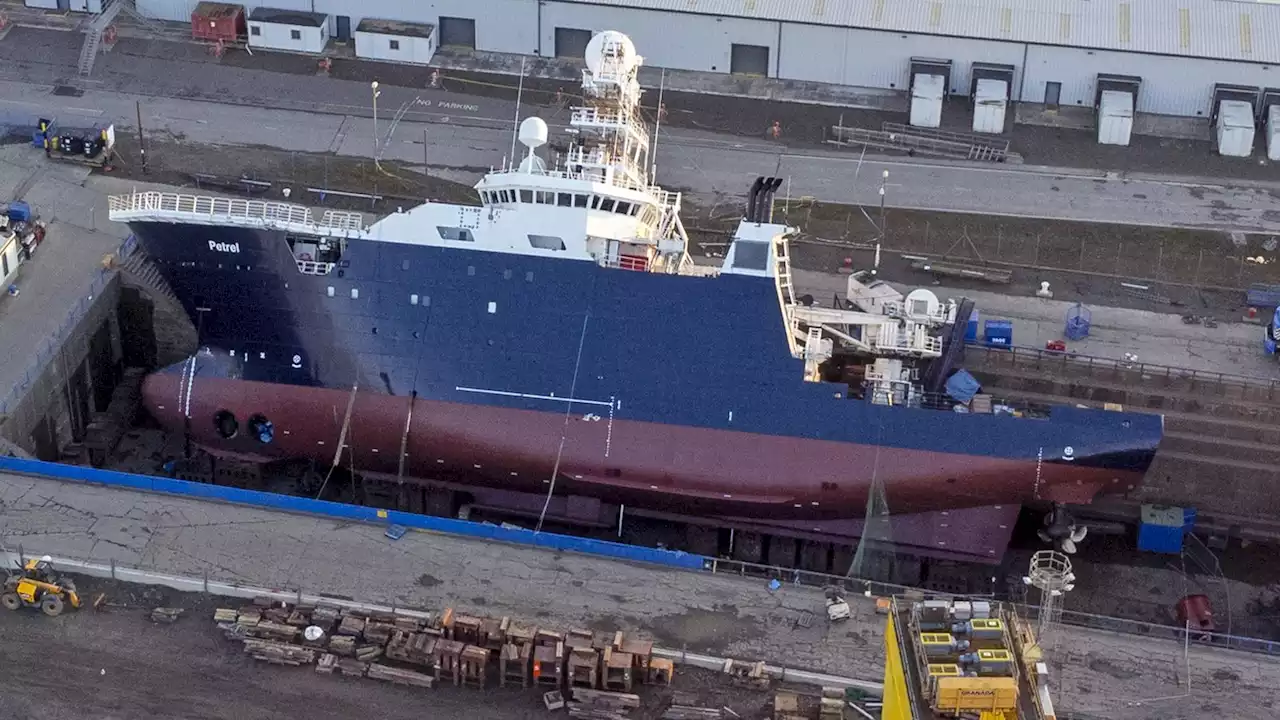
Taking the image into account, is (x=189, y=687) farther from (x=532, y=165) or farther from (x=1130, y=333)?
(x=1130, y=333)

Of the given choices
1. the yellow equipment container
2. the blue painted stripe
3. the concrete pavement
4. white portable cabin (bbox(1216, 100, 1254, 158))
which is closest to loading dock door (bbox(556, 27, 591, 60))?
the concrete pavement

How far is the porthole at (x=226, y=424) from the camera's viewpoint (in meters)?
62.5

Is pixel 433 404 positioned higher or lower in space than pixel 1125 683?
higher

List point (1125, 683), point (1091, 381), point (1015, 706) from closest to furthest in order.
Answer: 1. point (1015, 706)
2. point (1125, 683)
3. point (1091, 381)

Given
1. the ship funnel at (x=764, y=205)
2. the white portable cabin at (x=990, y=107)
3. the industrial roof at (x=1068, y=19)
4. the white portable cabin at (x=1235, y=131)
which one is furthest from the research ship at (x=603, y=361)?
the white portable cabin at (x=1235, y=131)

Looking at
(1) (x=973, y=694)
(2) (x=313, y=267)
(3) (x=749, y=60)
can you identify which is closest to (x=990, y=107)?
(3) (x=749, y=60)

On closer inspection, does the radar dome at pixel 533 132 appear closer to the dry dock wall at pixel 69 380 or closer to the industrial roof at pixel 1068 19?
the dry dock wall at pixel 69 380

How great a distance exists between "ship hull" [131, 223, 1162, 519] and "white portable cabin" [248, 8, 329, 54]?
2288cm

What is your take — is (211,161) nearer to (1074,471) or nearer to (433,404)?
(433,404)

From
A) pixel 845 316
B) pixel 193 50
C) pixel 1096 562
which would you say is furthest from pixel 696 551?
pixel 193 50

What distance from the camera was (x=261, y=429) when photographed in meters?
62.5

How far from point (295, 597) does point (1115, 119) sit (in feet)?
134

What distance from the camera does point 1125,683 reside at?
49.7 m

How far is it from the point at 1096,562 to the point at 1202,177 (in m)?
20.8
